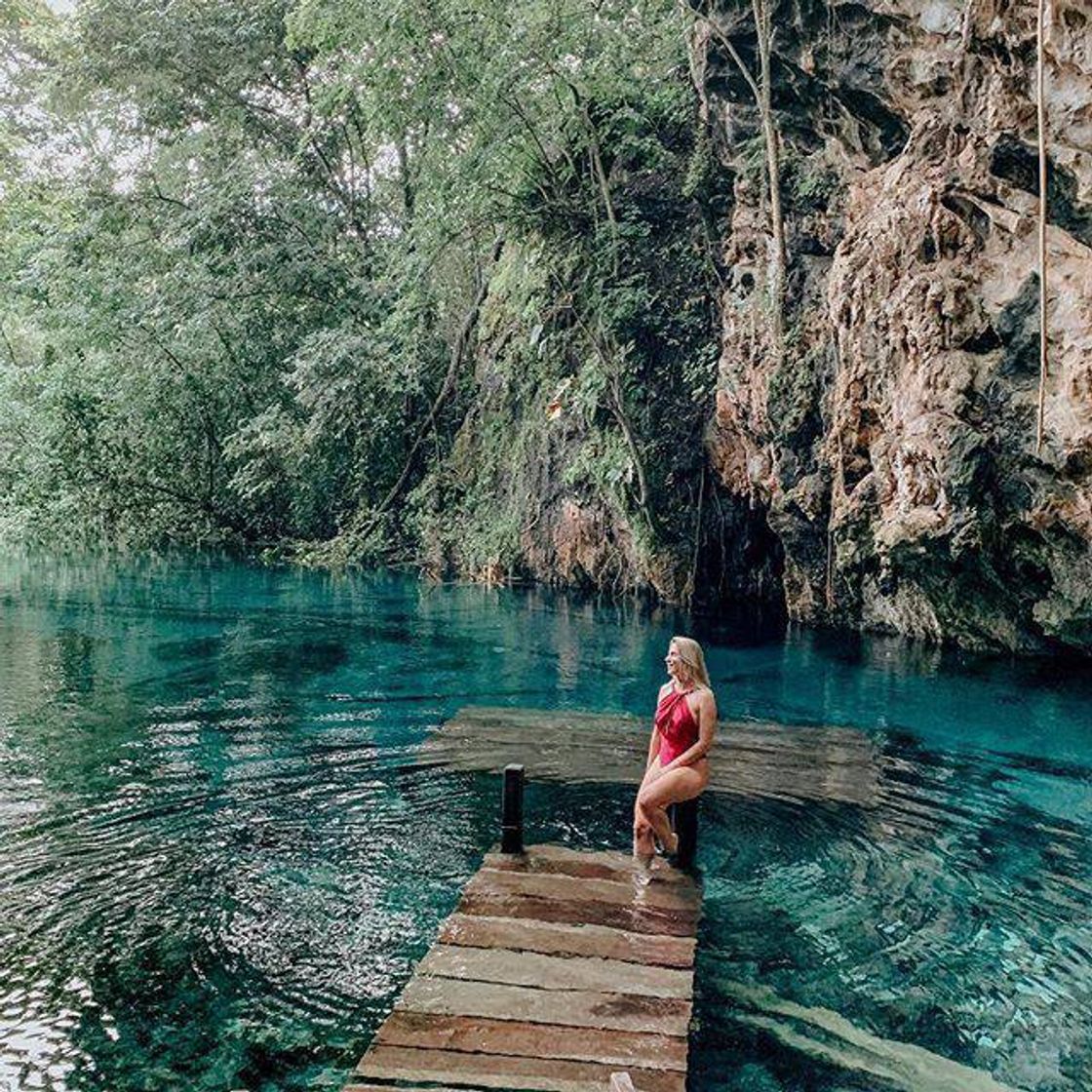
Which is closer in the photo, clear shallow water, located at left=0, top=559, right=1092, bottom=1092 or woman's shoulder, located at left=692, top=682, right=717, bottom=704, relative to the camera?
clear shallow water, located at left=0, top=559, right=1092, bottom=1092

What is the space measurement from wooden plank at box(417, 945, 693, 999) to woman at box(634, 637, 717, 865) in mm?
1502

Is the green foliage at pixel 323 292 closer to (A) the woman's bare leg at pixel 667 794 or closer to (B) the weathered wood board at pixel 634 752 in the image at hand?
(B) the weathered wood board at pixel 634 752

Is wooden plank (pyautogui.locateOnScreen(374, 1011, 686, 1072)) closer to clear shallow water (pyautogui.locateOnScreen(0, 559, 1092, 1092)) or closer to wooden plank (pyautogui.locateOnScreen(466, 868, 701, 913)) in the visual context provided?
clear shallow water (pyautogui.locateOnScreen(0, 559, 1092, 1092))

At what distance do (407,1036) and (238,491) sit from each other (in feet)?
89.8

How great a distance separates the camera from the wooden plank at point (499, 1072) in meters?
4.42

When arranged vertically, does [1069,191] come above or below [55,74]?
below

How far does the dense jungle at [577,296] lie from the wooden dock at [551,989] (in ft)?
19.6

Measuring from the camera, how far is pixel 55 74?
86.6ft

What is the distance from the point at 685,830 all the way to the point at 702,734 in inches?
24.8

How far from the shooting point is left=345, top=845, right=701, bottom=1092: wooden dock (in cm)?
452

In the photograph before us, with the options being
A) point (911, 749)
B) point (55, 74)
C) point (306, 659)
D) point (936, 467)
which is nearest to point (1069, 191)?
→ point (936, 467)

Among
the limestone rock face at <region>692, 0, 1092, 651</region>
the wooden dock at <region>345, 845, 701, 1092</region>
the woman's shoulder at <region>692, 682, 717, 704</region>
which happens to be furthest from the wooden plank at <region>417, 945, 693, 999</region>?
the limestone rock face at <region>692, 0, 1092, 651</region>

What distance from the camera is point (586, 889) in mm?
6484

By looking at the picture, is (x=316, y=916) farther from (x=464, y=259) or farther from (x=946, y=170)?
(x=464, y=259)
